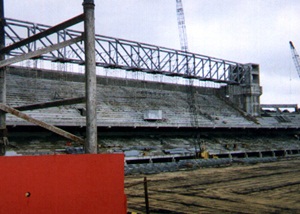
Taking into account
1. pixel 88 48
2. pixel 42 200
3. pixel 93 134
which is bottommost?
pixel 42 200

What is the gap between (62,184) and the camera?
5.64 metres

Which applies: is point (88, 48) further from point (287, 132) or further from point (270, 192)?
point (287, 132)

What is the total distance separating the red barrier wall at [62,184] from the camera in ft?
17.6

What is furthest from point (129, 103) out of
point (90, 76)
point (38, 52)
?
point (90, 76)

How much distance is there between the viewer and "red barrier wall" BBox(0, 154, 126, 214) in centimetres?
536

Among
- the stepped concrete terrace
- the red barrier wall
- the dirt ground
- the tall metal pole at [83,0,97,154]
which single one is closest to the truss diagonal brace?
the tall metal pole at [83,0,97,154]

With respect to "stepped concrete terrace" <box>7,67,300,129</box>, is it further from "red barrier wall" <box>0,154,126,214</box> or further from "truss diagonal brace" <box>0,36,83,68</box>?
"red barrier wall" <box>0,154,126,214</box>

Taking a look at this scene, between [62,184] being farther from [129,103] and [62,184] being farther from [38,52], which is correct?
[129,103]

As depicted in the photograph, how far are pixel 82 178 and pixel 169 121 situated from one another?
1437 inches

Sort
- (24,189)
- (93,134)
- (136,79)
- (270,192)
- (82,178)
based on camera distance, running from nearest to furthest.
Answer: (24,189) < (82,178) < (93,134) < (270,192) < (136,79)

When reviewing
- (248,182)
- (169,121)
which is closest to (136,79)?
(169,121)

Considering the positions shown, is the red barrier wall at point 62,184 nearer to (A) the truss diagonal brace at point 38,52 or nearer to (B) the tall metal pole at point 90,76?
(B) the tall metal pole at point 90,76

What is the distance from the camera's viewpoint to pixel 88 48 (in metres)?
7.31

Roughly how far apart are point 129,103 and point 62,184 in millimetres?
38633
